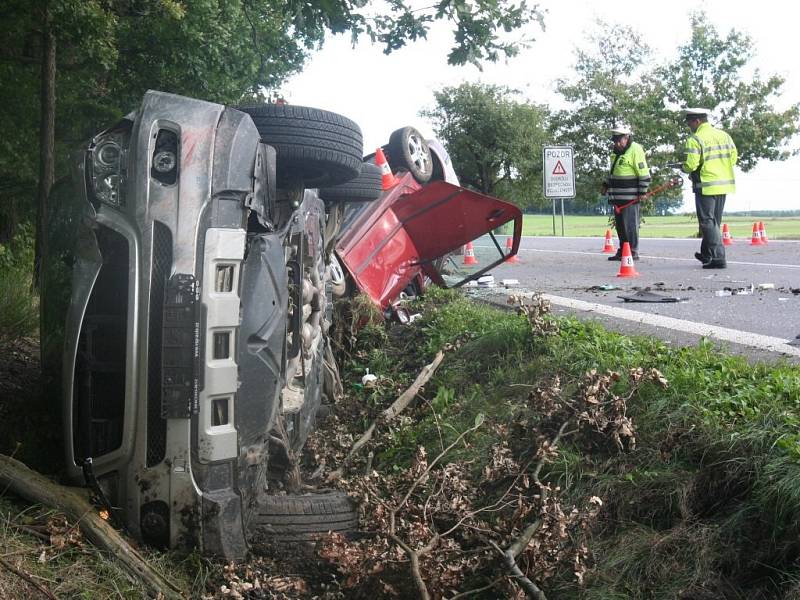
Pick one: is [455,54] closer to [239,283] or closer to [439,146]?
[439,146]

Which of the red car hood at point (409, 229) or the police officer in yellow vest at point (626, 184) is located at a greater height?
the police officer in yellow vest at point (626, 184)

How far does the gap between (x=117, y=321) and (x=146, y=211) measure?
341mm

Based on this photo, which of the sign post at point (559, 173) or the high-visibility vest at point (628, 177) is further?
the sign post at point (559, 173)

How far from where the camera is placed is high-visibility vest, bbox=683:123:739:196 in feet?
36.9

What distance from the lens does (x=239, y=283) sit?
9.01ft

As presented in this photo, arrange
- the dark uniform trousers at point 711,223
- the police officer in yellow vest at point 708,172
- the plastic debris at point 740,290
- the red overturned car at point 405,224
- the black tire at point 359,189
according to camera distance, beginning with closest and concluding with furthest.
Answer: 1. the black tire at point 359,189
2. the red overturned car at point 405,224
3. the plastic debris at point 740,290
4. the dark uniform trousers at point 711,223
5. the police officer in yellow vest at point 708,172

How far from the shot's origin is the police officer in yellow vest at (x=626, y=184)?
12.9m

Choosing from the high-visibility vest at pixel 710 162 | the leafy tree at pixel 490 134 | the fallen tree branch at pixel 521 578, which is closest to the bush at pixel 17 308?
the fallen tree branch at pixel 521 578

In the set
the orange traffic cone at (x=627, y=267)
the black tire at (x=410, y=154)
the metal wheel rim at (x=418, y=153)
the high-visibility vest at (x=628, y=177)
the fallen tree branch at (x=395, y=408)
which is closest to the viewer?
the fallen tree branch at (x=395, y=408)

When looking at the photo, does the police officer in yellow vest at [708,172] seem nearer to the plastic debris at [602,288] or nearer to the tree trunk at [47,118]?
the plastic debris at [602,288]

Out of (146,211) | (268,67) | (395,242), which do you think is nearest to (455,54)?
(395,242)

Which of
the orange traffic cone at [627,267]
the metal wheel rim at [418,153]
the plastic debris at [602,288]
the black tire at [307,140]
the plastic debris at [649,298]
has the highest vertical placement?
the metal wheel rim at [418,153]

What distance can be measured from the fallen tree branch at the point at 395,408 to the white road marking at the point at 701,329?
58.4 inches

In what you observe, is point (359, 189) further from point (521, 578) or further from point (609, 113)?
point (609, 113)
